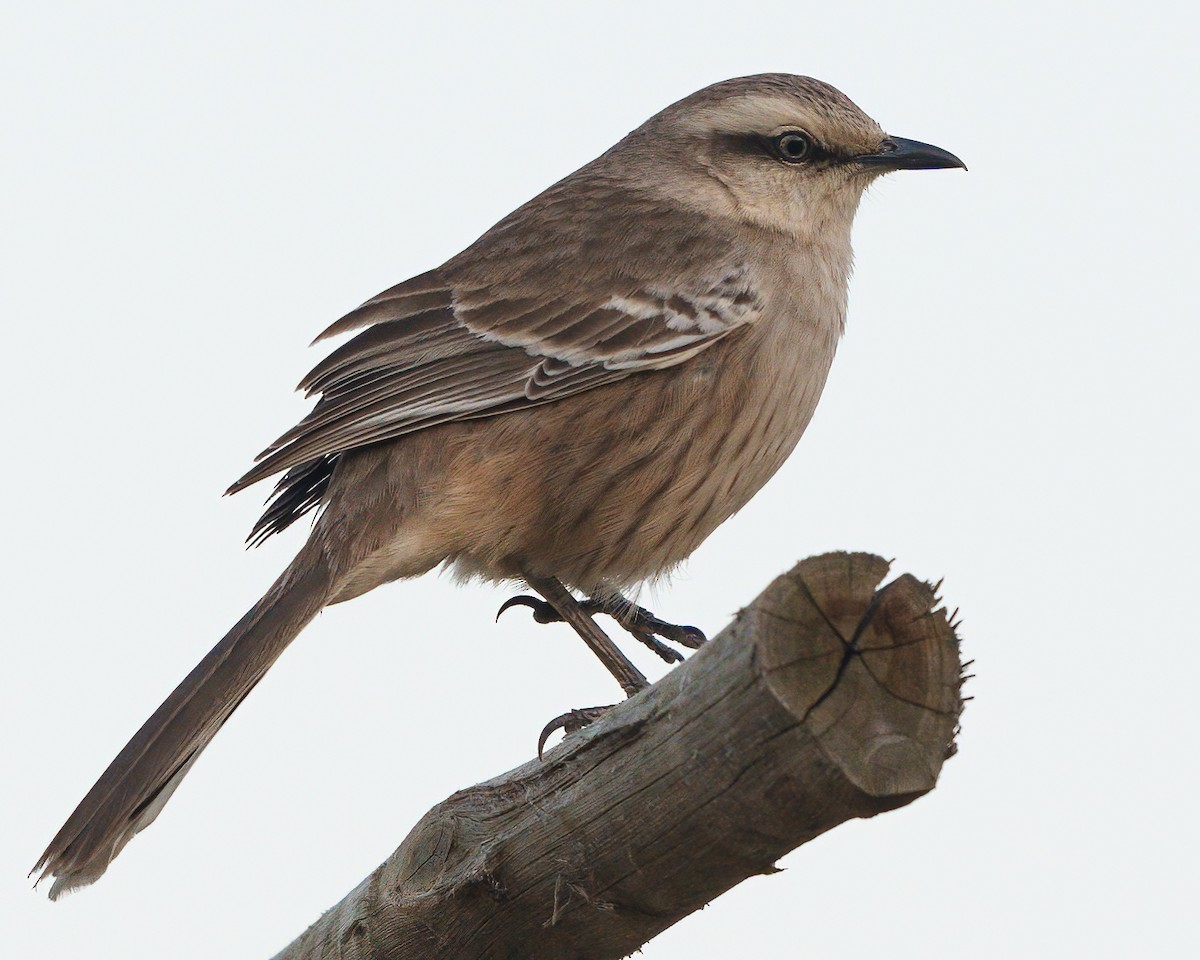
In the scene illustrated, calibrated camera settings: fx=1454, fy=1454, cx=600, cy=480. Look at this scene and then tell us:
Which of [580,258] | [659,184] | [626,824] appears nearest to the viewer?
[626,824]

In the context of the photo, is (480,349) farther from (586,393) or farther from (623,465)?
(623,465)

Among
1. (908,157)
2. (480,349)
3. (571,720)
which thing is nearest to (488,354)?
(480,349)

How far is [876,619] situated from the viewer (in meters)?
3.05

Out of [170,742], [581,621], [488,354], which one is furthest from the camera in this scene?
[581,621]

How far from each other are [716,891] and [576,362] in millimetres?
2411

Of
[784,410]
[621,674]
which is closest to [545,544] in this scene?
[621,674]

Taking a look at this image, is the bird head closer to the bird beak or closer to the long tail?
the bird beak

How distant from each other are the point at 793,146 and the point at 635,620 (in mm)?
2148

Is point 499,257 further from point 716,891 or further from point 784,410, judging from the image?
point 716,891

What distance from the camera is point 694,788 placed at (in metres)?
3.38

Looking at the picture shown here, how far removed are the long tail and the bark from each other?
698 millimetres

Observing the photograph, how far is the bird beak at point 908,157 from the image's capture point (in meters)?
6.21

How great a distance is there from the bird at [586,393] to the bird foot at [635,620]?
0.01 metres

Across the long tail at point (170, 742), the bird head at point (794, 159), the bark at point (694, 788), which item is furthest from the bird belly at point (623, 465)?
the bark at point (694, 788)
